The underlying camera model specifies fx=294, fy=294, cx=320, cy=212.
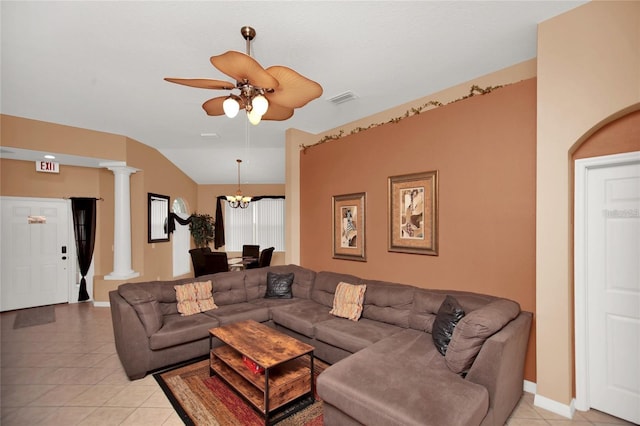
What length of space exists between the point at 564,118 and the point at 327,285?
3.01 meters

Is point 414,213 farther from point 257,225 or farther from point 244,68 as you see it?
point 257,225

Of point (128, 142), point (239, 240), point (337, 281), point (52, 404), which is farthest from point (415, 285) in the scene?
point (239, 240)

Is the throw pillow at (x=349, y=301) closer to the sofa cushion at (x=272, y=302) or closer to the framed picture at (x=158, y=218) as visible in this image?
the sofa cushion at (x=272, y=302)

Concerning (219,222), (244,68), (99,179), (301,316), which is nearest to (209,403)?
(301,316)

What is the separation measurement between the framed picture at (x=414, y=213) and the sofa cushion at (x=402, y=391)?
1374 millimetres

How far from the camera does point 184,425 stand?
2199mm

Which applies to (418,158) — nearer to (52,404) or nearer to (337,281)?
(337,281)

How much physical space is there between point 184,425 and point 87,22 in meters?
3.19

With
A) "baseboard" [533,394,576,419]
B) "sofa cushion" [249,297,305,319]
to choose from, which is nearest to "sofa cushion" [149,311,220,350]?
"sofa cushion" [249,297,305,319]

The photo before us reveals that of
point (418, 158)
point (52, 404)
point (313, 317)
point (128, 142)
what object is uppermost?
point (128, 142)

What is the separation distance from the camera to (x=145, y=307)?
3012 millimetres

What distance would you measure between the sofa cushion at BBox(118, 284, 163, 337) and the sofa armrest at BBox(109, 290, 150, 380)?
0.04 m

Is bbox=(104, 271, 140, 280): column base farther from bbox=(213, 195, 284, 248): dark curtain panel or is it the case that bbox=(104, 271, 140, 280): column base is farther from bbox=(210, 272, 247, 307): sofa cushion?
bbox=(213, 195, 284, 248): dark curtain panel

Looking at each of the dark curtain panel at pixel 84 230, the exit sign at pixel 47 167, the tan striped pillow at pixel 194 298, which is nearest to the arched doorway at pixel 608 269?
the tan striped pillow at pixel 194 298
